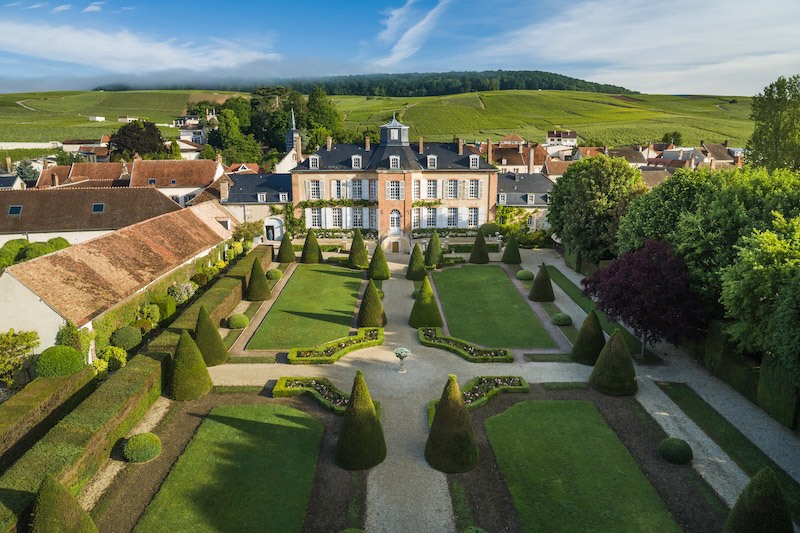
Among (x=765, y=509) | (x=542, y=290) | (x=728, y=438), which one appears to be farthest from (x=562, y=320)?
(x=765, y=509)

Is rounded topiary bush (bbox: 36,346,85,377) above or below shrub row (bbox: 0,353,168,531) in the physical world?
above

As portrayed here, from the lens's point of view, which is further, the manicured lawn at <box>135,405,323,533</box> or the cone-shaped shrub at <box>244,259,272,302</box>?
the cone-shaped shrub at <box>244,259,272,302</box>

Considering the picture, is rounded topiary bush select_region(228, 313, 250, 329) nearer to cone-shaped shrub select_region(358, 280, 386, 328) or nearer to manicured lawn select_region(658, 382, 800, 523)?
cone-shaped shrub select_region(358, 280, 386, 328)

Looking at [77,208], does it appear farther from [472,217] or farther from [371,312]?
[472,217]

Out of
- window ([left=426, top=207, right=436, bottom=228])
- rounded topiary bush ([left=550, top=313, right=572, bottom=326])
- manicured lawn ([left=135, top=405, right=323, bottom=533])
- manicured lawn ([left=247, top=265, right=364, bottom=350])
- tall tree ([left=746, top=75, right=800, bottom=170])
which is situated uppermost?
tall tree ([left=746, top=75, right=800, bottom=170])

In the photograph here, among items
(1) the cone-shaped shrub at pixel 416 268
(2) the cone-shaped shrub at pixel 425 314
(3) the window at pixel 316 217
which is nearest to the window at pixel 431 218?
(3) the window at pixel 316 217

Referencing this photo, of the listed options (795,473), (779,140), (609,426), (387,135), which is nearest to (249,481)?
(609,426)

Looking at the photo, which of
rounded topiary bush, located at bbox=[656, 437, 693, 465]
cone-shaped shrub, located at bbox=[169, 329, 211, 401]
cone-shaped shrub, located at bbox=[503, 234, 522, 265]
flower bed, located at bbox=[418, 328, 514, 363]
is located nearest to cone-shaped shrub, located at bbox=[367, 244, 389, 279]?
cone-shaped shrub, located at bbox=[503, 234, 522, 265]
